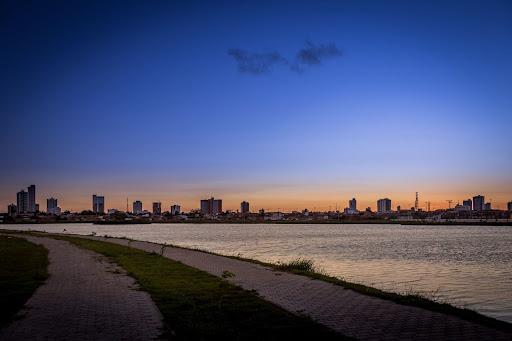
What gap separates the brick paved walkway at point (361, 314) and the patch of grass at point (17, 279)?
694cm

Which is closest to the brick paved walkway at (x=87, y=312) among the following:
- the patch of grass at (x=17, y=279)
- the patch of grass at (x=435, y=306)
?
the patch of grass at (x=17, y=279)

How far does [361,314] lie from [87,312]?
22.4ft

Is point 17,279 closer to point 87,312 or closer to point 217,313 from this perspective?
point 87,312

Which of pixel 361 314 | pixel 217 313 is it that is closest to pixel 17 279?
pixel 217 313

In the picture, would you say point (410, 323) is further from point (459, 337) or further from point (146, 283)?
point (146, 283)

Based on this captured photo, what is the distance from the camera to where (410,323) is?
1173 centimetres

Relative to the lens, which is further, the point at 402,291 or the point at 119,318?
the point at 402,291

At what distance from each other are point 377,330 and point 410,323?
127 centimetres

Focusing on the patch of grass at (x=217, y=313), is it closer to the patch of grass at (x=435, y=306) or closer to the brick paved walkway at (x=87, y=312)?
the brick paved walkway at (x=87, y=312)

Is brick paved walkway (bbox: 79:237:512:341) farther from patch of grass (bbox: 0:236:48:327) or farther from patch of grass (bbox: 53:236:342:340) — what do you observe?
patch of grass (bbox: 0:236:48:327)

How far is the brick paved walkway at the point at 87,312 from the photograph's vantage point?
1041 centimetres

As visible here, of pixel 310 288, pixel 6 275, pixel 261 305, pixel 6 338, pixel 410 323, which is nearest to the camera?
pixel 6 338

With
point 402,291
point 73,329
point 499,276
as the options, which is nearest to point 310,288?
point 402,291

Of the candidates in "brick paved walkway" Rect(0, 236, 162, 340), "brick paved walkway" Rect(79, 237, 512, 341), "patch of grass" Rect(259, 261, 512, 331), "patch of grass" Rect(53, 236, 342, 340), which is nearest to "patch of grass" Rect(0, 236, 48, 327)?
"brick paved walkway" Rect(0, 236, 162, 340)
